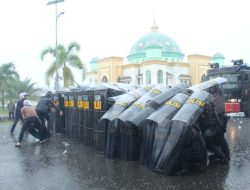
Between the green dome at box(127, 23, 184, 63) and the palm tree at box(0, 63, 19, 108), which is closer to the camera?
the palm tree at box(0, 63, 19, 108)

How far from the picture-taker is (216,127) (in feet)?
21.3

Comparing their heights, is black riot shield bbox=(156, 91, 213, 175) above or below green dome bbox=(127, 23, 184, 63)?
below

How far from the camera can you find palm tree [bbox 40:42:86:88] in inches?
1118

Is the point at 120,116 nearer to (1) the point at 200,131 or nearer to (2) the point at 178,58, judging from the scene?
(1) the point at 200,131

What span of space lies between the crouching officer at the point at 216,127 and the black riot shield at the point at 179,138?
378mm

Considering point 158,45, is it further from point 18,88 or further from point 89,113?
point 89,113

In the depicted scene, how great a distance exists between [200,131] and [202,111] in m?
0.43

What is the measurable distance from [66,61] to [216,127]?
23970 millimetres

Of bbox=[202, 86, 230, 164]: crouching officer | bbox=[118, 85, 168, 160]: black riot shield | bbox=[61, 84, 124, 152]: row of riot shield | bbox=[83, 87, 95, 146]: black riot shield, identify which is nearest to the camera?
bbox=[202, 86, 230, 164]: crouching officer

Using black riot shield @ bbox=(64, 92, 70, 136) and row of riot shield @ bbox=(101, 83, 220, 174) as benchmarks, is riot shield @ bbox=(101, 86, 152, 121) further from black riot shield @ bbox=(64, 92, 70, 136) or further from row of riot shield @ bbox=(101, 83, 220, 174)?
black riot shield @ bbox=(64, 92, 70, 136)

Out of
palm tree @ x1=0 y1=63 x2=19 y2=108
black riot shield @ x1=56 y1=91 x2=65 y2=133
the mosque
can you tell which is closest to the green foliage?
palm tree @ x1=0 y1=63 x2=19 y2=108

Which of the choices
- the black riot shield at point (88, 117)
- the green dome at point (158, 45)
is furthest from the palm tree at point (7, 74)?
the black riot shield at point (88, 117)

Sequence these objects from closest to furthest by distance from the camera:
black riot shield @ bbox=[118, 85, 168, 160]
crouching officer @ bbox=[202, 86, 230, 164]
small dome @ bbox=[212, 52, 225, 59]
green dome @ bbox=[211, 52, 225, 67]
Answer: crouching officer @ bbox=[202, 86, 230, 164], black riot shield @ bbox=[118, 85, 168, 160], green dome @ bbox=[211, 52, 225, 67], small dome @ bbox=[212, 52, 225, 59]

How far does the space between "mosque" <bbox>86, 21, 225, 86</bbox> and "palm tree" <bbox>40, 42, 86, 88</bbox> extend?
24.4 metres
